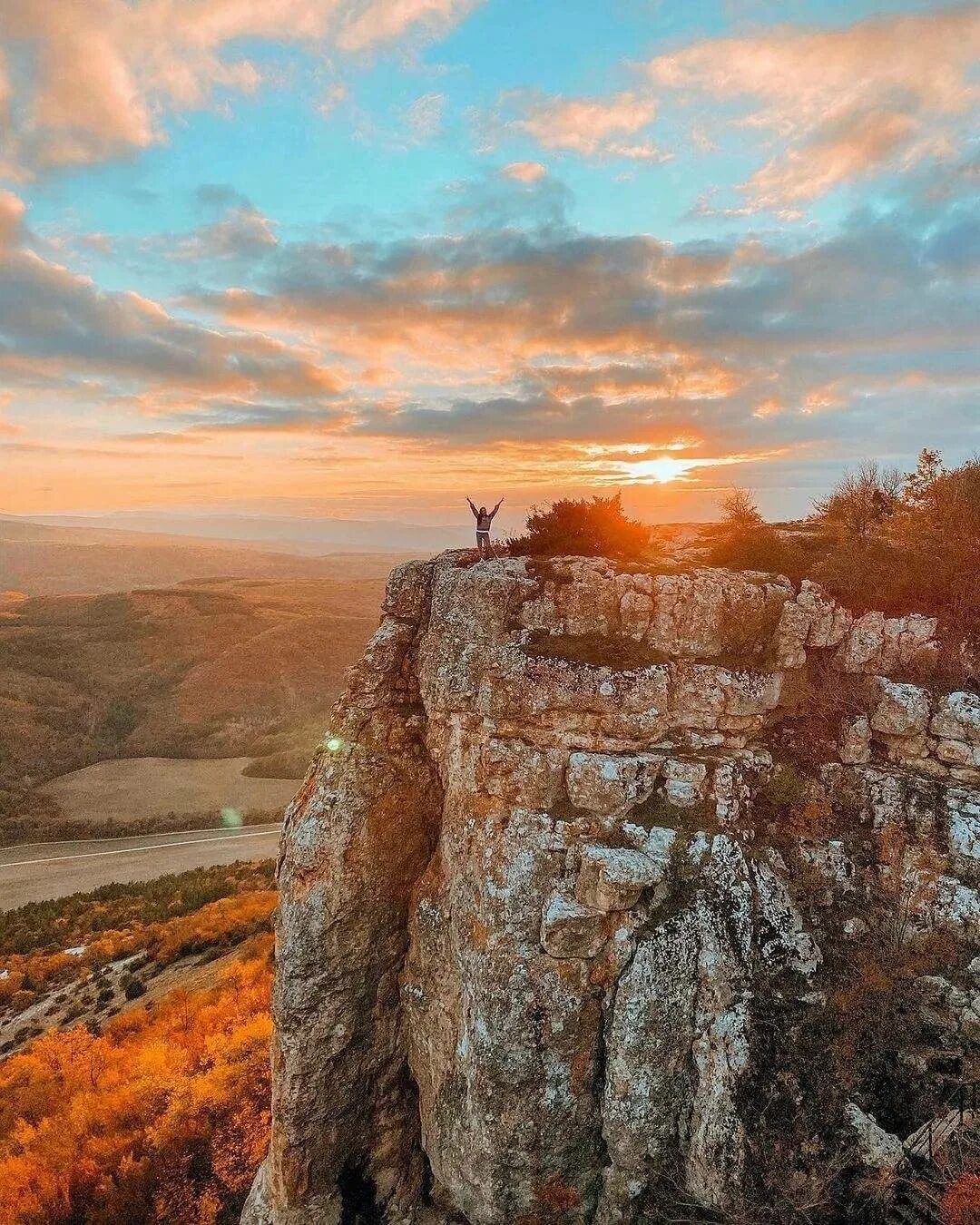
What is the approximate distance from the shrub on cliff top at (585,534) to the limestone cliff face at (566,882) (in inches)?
48.7

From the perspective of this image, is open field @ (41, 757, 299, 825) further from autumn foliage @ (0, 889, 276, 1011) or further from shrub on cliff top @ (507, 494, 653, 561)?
shrub on cliff top @ (507, 494, 653, 561)

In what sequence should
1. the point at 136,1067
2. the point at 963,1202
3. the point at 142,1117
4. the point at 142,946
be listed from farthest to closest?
the point at 142,946, the point at 136,1067, the point at 142,1117, the point at 963,1202

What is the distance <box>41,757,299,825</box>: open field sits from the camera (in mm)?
81750

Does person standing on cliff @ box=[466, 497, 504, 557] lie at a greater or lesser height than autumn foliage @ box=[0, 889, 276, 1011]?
greater

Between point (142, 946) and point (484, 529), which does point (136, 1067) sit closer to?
point (142, 946)

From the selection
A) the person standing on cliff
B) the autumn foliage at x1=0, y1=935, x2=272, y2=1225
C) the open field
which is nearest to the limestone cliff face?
the person standing on cliff

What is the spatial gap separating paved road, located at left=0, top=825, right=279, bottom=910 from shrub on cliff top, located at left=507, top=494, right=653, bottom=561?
58.5 m

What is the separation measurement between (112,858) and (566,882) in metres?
71.0

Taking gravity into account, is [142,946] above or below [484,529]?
below

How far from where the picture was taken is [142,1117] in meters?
21.8

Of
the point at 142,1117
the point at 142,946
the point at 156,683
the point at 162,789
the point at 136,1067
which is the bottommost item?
the point at 162,789

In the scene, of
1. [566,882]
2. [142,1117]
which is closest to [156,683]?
[142,1117]

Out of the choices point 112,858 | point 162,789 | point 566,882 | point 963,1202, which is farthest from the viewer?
point 162,789

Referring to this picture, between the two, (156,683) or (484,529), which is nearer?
(484,529)
